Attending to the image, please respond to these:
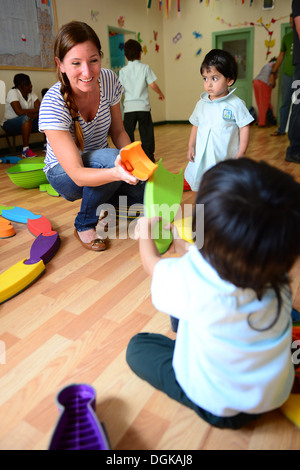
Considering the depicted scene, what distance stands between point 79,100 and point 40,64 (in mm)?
3014

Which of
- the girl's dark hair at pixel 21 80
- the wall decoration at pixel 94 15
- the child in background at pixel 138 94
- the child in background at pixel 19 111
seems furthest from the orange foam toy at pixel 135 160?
the wall decoration at pixel 94 15

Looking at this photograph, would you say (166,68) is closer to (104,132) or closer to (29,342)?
(104,132)

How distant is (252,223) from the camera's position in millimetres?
433

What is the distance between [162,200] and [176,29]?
5.86 m

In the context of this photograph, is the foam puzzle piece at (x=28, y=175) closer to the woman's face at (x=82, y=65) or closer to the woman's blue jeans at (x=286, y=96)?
the woman's face at (x=82, y=65)

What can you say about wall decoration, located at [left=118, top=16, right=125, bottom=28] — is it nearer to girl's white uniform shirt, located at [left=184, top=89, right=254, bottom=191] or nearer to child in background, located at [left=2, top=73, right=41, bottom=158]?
child in background, located at [left=2, top=73, right=41, bottom=158]

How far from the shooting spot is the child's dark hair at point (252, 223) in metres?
0.43

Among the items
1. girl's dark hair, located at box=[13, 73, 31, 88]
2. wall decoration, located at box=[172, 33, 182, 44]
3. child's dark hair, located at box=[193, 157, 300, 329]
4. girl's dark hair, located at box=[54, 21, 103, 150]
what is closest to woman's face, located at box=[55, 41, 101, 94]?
girl's dark hair, located at box=[54, 21, 103, 150]

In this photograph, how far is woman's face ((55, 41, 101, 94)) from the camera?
1027 millimetres

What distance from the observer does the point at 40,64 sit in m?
3.73

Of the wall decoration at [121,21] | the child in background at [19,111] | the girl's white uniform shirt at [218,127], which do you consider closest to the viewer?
the girl's white uniform shirt at [218,127]

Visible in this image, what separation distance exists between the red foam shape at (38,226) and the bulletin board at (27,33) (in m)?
2.58

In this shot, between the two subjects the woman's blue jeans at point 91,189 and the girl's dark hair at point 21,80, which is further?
the girl's dark hair at point 21,80

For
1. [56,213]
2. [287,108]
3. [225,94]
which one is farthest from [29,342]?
[287,108]
